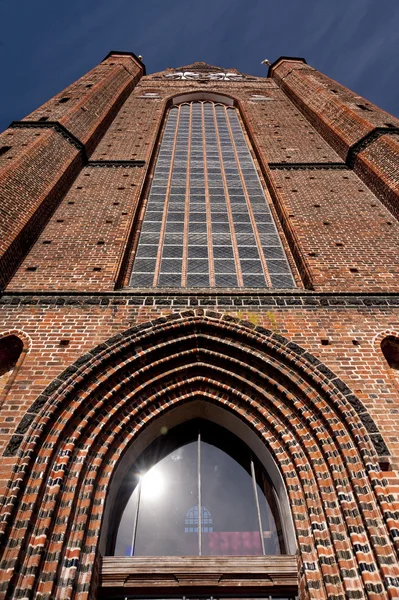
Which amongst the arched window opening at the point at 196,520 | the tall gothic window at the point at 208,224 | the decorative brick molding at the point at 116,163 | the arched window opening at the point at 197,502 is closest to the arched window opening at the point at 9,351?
the arched window opening at the point at 197,502

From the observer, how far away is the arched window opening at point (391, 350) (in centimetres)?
581

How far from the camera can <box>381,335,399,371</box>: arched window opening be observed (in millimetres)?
5812

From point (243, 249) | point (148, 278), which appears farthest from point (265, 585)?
point (243, 249)

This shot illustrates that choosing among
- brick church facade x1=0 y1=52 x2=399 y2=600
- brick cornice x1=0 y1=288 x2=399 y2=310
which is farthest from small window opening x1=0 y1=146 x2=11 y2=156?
brick cornice x1=0 y1=288 x2=399 y2=310

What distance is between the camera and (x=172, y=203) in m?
9.92

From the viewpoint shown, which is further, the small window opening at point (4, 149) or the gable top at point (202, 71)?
the gable top at point (202, 71)

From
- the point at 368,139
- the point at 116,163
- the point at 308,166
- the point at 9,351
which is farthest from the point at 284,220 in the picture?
the point at 9,351

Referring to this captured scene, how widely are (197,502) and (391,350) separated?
316 centimetres

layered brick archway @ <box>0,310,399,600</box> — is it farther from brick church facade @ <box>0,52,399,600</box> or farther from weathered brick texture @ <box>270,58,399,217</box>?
weathered brick texture @ <box>270,58,399,217</box>

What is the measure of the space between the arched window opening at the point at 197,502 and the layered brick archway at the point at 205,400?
500 mm

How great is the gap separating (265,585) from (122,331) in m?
3.20

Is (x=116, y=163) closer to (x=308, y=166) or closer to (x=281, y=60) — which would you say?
(x=308, y=166)

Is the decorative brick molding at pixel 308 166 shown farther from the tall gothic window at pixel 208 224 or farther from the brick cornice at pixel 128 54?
the brick cornice at pixel 128 54

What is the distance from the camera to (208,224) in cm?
907
